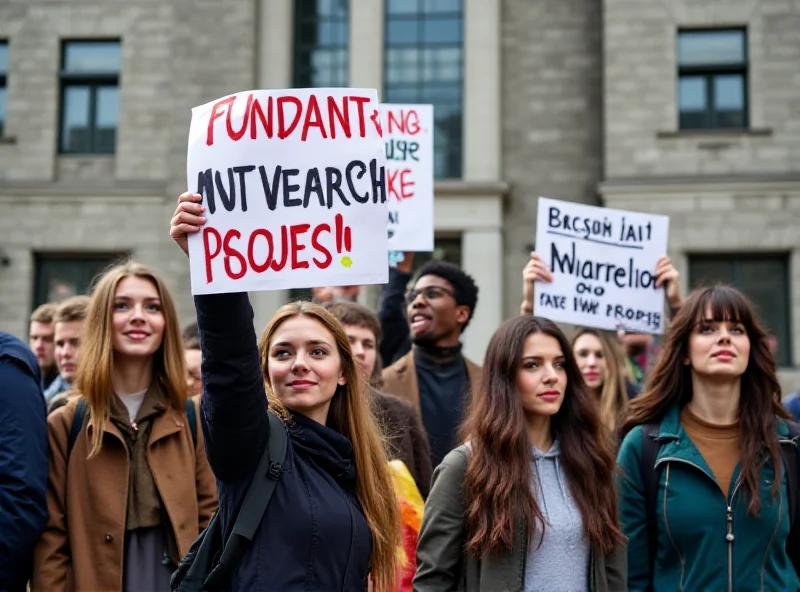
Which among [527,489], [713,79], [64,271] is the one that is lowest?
[527,489]

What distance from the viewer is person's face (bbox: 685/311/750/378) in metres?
3.86

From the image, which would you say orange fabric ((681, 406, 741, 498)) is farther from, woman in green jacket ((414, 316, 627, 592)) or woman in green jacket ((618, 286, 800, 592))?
woman in green jacket ((414, 316, 627, 592))

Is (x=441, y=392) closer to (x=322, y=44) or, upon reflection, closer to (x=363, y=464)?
(x=363, y=464)

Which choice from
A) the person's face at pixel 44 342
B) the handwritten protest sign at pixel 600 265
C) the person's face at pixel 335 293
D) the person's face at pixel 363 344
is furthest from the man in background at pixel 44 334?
the handwritten protest sign at pixel 600 265

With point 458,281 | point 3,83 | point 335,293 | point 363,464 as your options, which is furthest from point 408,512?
point 3,83

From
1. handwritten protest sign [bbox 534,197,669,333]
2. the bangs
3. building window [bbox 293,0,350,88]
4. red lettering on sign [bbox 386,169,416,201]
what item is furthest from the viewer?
building window [bbox 293,0,350,88]

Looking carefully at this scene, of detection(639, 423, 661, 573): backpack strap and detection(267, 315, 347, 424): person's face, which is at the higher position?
detection(267, 315, 347, 424): person's face

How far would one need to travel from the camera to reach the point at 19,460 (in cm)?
336

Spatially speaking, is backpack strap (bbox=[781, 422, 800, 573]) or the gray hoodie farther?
backpack strap (bbox=[781, 422, 800, 573])

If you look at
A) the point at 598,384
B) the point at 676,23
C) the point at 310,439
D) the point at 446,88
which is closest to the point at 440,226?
the point at 446,88

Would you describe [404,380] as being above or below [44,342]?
below

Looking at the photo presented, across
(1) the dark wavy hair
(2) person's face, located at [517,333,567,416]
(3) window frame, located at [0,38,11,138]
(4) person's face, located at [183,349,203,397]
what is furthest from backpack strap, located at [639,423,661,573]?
(3) window frame, located at [0,38,11,138]

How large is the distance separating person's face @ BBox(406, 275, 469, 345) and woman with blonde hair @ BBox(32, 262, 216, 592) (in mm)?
1849

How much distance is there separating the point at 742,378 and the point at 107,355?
2.55 meters
